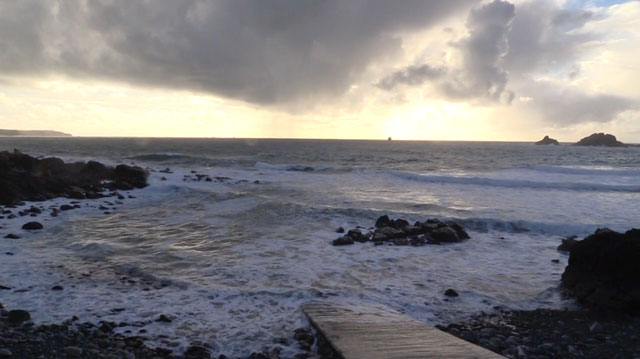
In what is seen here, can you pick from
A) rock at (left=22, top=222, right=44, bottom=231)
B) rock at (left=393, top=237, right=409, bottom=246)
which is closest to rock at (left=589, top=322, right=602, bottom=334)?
rock at (left=393, top=237, right=409, bottom=246)

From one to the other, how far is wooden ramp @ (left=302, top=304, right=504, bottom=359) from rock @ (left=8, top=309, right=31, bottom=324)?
435cm

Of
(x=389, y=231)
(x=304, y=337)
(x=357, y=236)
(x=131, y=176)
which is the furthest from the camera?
(x=131, y=176)

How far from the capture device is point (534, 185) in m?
31.2

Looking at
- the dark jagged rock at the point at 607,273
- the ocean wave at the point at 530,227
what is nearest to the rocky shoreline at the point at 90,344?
the dark jagged rock at the point at 607,273

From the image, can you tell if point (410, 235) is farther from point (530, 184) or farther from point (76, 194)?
point (530, 184)

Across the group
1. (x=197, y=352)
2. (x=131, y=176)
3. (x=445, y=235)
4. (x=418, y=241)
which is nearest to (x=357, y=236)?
(x=418, y=241)

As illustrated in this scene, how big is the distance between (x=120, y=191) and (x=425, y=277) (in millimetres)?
20312

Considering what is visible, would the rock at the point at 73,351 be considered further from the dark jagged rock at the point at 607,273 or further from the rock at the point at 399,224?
the rock at the point at 399,224

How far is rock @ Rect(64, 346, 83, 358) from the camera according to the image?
586cm

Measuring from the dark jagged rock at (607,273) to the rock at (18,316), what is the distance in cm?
957

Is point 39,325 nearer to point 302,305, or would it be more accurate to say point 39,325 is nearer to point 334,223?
point 302,305

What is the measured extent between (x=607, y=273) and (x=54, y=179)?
81.9 feet

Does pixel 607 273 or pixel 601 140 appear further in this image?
pixel 601 140

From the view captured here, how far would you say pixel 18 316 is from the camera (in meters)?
7.09
